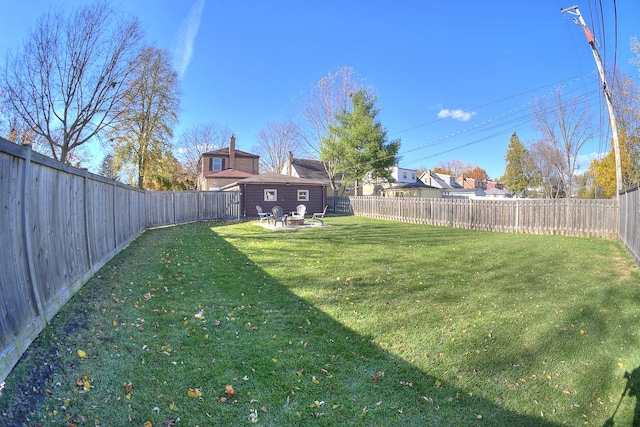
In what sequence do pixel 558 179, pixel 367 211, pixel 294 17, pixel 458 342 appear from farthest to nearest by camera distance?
pixel 558 179
pixel 367 211
pixel 294 17
pixel 458 342

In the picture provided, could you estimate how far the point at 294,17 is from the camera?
15539mm

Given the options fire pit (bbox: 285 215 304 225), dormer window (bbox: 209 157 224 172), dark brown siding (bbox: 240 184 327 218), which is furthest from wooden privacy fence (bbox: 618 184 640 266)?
dormer window (bbox: 209 157 224 172)

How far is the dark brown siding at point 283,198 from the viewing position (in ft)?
70.5

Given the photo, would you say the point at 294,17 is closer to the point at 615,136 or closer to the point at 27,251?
the point at 615,136

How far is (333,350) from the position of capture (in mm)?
3373

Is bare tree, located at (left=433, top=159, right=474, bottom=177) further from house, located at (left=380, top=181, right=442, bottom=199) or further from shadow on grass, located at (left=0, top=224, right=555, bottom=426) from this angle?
shadow on grass, located at (left=0, top=224, right=555, bottom=426)

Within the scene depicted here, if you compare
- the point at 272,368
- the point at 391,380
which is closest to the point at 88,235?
the point at 272,368

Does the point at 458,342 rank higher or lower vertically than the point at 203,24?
lower

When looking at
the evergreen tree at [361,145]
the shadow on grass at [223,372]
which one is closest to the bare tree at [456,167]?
the evergreen tree at [361,145]

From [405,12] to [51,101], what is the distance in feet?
65.2

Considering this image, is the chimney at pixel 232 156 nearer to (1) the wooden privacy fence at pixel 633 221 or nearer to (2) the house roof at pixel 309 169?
(2) the house roof at pixel 309 169

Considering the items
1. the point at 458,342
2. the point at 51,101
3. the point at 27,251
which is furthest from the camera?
the point at 51,101

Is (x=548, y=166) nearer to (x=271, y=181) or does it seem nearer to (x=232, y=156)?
(x=271, y=181)

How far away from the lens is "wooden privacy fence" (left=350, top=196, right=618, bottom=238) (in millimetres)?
11711
